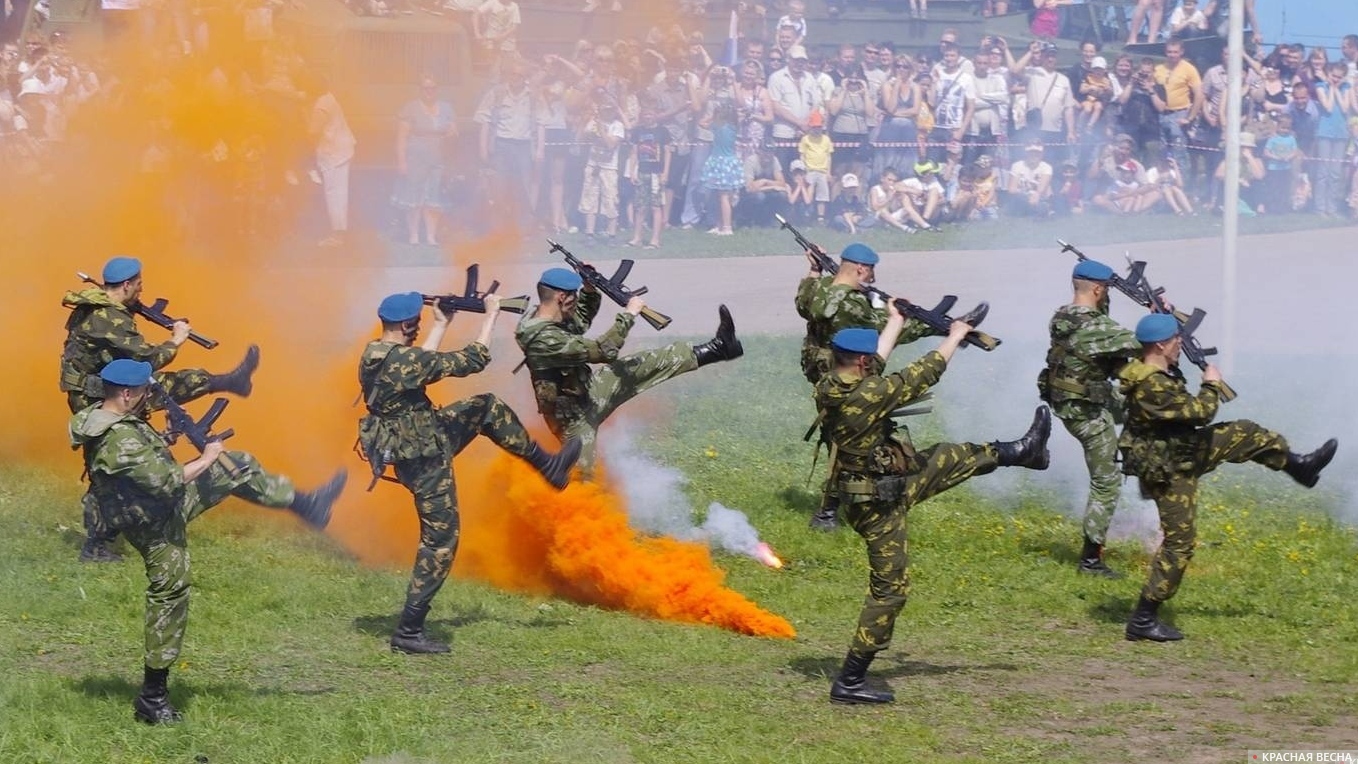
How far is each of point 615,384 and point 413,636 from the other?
2.96 metres

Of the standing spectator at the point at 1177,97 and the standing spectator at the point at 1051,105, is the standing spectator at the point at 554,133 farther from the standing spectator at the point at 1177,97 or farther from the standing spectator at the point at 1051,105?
the standing spectator at the point at 1177,97

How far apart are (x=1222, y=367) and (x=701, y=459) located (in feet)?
16.9

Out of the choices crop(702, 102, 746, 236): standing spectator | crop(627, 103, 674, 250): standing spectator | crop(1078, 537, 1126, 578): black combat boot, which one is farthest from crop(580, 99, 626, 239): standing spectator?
crop(1078, 537, 1126, 578): black combat boot

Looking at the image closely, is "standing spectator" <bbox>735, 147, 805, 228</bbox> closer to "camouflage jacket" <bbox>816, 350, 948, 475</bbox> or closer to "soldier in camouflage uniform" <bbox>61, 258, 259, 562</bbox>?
"soldier in camouflage uniform" <bbox>61, 258, 259, 562</bbox>

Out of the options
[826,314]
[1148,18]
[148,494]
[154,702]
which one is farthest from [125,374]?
[1148,18]

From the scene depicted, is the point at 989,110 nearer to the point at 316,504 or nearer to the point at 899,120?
the point at 899,120

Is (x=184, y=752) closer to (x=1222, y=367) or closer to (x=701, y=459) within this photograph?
(x=701, y=459)

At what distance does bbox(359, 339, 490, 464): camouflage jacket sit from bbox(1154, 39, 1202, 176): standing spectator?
1568 cm

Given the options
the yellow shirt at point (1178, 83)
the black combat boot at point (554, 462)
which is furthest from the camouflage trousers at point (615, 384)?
the yellow shirt at point (1178, 83)

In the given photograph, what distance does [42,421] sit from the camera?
49.6ft

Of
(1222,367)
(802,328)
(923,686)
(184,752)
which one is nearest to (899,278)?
(802,328)

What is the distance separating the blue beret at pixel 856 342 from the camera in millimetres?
9336

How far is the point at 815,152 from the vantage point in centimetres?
2377

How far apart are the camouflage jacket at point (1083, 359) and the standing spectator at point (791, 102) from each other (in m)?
10.7
